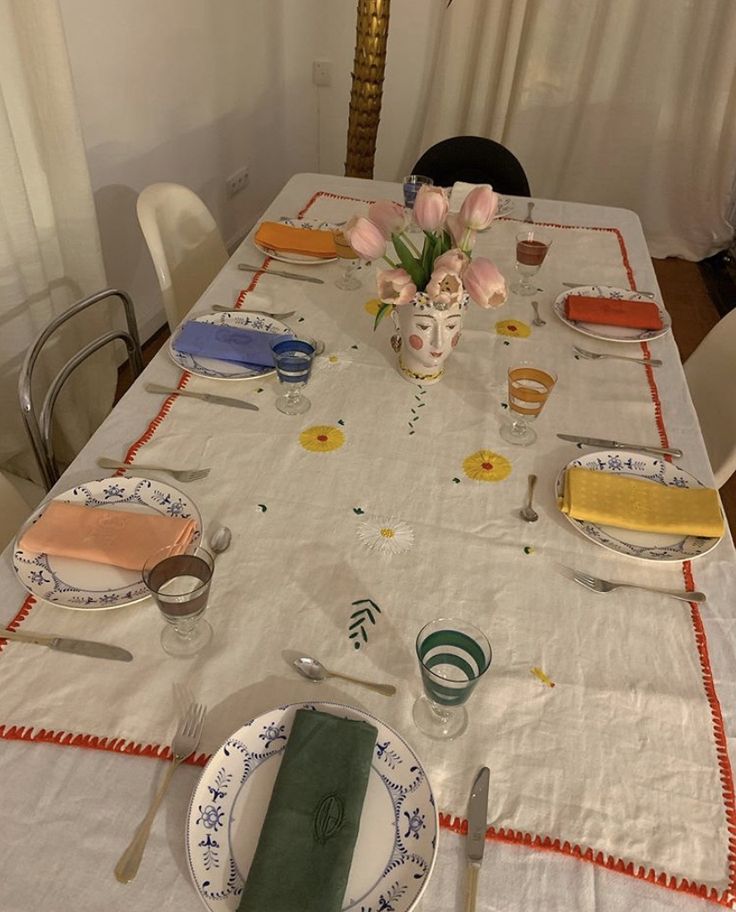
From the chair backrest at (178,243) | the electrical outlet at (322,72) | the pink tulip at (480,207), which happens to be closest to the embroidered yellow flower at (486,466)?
the pink tulip at (480,207)

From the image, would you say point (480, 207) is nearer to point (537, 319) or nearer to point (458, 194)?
point (537, 319)

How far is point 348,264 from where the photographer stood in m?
1.49

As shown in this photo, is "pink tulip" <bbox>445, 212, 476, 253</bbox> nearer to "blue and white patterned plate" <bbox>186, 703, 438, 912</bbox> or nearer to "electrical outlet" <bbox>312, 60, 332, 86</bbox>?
"blue and white patterned plate" <bbox>186, 703, 438, 912</bbox>

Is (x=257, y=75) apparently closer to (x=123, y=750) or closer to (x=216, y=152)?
(x=216, y=152)

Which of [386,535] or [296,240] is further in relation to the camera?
[296,240]

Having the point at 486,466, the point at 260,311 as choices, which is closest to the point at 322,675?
the point at 486,466

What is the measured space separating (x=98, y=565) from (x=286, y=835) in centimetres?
41

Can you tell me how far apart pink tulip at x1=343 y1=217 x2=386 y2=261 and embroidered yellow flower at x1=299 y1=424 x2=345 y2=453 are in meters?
0.28

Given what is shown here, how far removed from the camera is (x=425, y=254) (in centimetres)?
110

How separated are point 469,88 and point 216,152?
115 centimetres

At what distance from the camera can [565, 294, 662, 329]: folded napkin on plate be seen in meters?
1.33

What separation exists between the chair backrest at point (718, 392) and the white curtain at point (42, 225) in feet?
5.00

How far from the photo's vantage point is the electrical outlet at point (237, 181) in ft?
9.54

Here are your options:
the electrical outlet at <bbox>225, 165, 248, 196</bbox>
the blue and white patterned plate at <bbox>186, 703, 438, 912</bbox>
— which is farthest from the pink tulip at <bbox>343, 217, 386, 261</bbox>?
the electrical outlet at <bbox>225, 165, 248, 196</bbox>
